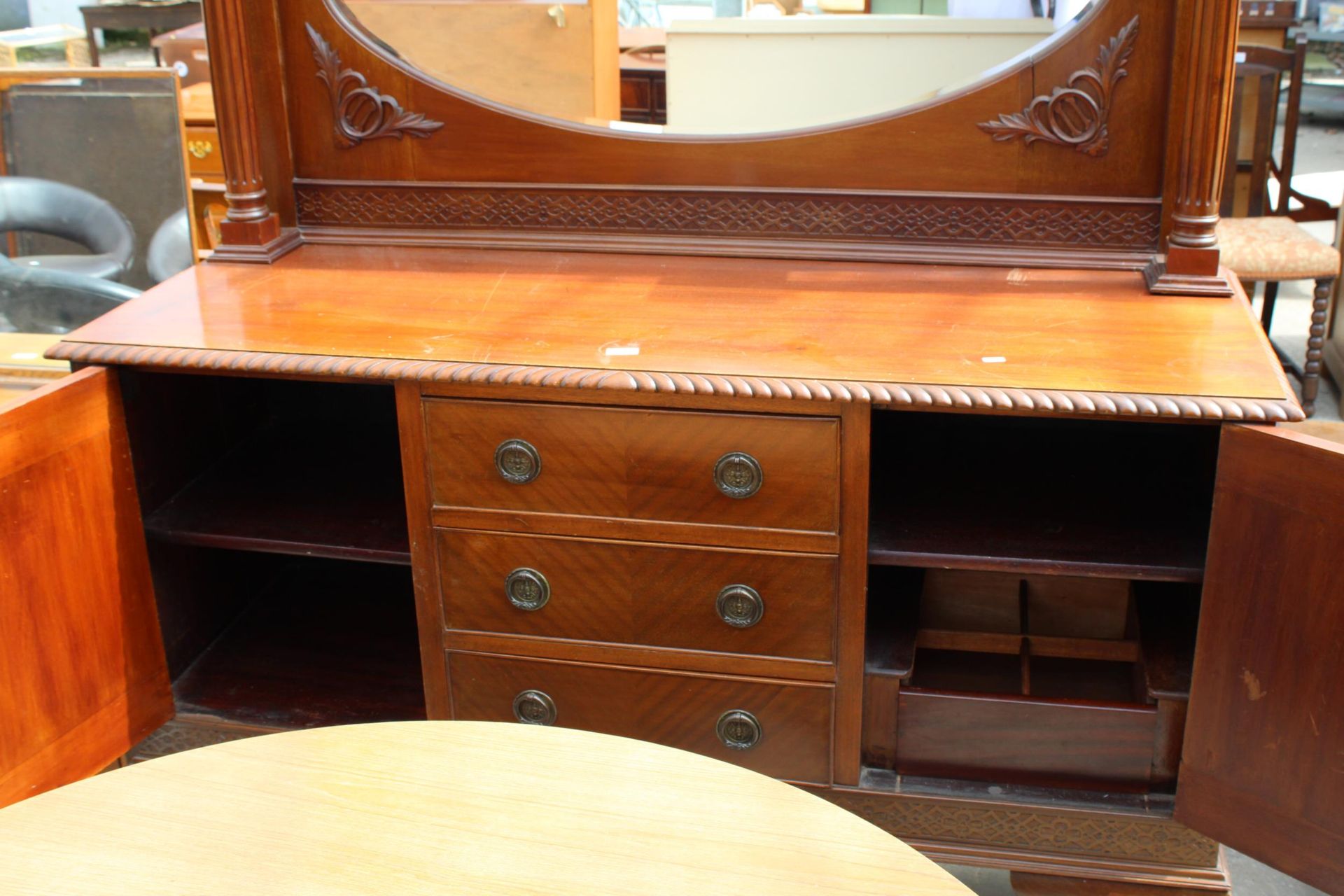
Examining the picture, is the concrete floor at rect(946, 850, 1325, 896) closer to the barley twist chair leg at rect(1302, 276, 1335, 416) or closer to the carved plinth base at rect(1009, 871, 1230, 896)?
the carved plinth base at rect(1009, 871, 1230, 896)

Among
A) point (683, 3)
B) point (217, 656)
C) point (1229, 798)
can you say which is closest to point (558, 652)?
point (217, 656)

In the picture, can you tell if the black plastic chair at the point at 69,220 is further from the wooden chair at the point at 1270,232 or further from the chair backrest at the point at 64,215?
the wooden chair at the point at 1270,232

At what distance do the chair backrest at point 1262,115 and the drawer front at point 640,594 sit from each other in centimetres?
277

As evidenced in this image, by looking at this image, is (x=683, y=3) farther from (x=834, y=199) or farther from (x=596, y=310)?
(x=596, y=310)

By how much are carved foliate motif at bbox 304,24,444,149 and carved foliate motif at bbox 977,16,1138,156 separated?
792mm

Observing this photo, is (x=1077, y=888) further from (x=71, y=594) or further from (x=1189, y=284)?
(x=71, y=594)

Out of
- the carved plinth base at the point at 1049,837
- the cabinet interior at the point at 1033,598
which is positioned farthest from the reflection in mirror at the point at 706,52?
the carved plinth base at the point at 1049,837

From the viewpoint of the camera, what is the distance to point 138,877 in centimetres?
85

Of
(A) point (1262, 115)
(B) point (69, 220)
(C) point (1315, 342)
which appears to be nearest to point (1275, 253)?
(C) point (1315, 342)

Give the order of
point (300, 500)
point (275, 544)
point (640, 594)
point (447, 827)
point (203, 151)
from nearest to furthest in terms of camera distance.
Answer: point (447, 827)
point (640, 594)
point (275, 544)
point (300, 500)
point (203, 151)

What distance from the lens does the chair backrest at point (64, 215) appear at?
10.2ft

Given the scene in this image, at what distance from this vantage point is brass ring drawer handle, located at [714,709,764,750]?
155cm

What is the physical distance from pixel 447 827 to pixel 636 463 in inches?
24.4

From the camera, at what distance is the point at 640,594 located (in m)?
1.52
